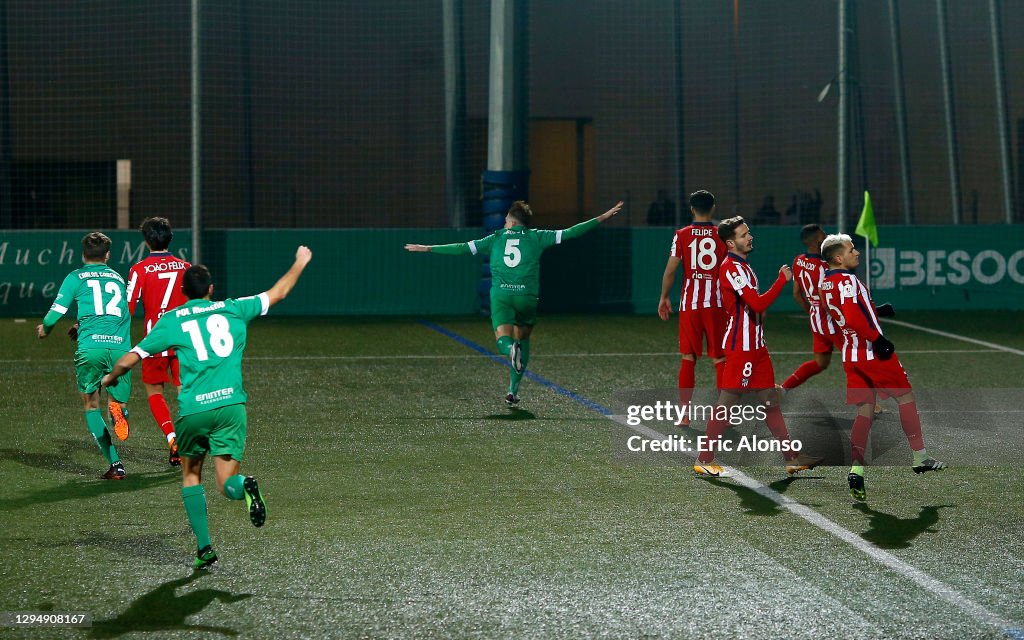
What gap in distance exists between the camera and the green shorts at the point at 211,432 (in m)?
6.18

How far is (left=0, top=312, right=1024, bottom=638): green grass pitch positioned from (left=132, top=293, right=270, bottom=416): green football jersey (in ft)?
2.63

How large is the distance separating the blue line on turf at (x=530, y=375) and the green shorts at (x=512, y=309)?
0.95 m

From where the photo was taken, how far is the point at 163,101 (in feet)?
86.2

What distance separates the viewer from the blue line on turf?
11742 mm

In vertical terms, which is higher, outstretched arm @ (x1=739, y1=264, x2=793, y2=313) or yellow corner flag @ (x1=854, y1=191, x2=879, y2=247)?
yellow corner flag @ (x1=854, y1=191, x2=879, y2=247)

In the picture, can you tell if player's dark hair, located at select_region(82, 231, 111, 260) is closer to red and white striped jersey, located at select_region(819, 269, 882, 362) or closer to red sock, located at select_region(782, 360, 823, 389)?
red and white striped jersey, located at select_region(819, 269, 882, 362)

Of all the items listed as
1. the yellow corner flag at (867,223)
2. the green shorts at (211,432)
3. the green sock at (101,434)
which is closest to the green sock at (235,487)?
the green shorts at (211,432)

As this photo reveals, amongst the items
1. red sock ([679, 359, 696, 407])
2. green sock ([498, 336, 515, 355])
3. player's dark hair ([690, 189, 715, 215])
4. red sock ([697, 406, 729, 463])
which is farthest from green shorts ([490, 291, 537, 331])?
red sock ([697, 406, 729, 463])

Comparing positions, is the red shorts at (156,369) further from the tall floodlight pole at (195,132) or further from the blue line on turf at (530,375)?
the tall floodlight pole at (195,132)

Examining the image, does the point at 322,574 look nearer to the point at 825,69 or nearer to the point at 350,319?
the point at 350,319

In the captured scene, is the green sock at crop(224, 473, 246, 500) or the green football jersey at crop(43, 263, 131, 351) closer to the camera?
the green sock at crop(224, 473, 246, 500)

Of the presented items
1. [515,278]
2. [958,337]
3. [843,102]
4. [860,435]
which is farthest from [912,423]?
[843,102]

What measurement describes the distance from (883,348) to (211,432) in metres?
3.81

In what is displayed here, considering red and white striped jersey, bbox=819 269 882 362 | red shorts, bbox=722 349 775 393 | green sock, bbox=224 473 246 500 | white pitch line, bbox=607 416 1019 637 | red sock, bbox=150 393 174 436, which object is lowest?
white pitch line, bbox=607 416 1019 637
